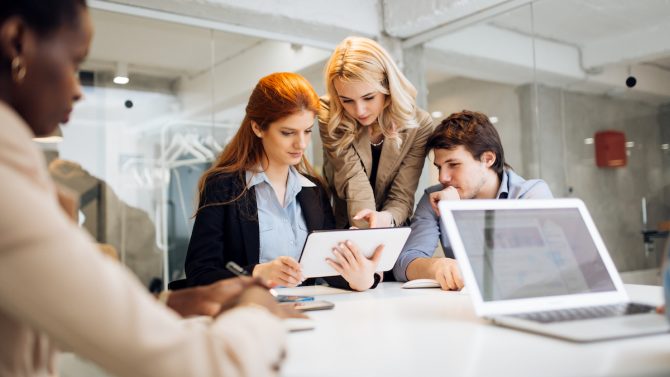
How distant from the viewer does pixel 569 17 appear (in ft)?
10.2

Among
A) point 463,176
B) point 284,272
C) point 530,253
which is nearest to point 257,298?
point 530,253

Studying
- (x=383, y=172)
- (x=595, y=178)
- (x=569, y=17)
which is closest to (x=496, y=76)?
(x=569, y=17)

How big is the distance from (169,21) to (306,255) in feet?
6.63

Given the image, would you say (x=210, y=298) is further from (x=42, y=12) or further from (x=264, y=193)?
(x=264, y=193)

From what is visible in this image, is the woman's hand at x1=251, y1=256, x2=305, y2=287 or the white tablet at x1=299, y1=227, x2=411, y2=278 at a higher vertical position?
the white tablet at x1=299, y1=227, x2=411, y2=278

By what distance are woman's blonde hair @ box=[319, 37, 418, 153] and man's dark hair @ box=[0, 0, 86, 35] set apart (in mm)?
1608

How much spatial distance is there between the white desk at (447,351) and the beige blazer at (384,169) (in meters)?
1.06

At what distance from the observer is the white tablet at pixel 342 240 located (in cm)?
153

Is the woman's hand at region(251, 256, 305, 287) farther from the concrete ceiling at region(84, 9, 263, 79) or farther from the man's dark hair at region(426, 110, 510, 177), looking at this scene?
the concrete ceiling at region(84, 9, 263, 79)

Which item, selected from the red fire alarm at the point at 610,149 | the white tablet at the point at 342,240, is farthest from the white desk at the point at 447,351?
the red fire alarm at the point at 610,149

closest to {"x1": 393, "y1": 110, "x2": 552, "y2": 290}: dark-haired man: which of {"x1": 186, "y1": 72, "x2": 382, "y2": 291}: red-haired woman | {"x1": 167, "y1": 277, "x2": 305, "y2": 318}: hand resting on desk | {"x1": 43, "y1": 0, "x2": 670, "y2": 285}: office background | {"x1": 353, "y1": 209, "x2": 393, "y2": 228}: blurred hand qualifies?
{"x1": 353, "y1": 209, "x2": 393, "y2": 228}: blurred hand

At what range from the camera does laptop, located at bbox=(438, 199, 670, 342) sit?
106 centimetres

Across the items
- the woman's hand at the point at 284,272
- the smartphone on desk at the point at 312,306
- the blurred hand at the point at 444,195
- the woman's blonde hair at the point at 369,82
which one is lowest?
the smartphone on desk at the point at 312,306

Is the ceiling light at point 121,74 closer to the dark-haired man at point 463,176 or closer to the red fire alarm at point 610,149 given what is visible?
the dark-haired man at point 463,176
